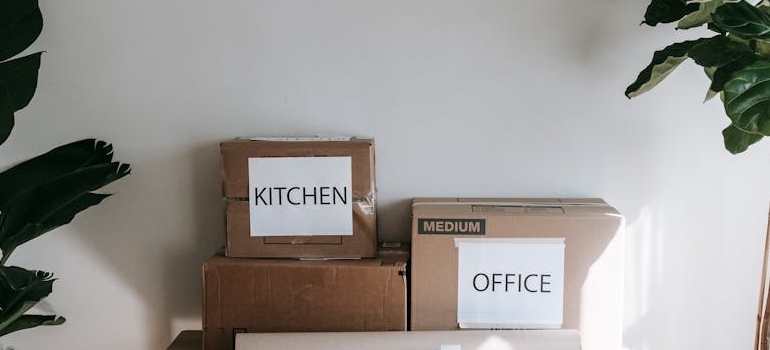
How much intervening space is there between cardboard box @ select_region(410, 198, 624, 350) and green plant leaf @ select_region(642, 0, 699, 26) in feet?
1.35

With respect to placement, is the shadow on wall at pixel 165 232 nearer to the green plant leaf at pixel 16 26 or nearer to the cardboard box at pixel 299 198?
the cardboard box at pixel 299 198

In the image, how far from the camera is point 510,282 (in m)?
1.55

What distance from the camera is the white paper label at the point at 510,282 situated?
1542 mm

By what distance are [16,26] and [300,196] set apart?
71cm

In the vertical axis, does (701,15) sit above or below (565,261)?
above

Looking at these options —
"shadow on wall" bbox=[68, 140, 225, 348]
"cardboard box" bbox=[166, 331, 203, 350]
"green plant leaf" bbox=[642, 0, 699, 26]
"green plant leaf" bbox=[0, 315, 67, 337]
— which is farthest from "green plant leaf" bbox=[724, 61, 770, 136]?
"green plant leaf" bbox=[0, 315, 67, 337]

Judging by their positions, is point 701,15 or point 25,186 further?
point 25,186

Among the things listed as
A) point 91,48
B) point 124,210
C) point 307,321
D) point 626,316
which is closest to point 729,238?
point 626,316

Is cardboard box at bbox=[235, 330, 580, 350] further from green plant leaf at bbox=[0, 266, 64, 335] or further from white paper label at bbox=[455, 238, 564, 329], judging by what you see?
green plant leaf at bbox=[0, 266, 64, 335]

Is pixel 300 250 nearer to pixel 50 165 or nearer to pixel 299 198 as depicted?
pixel 299 198

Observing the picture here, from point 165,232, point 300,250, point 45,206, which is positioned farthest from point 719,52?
point 45,206

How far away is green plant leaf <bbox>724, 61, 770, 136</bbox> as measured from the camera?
123cm

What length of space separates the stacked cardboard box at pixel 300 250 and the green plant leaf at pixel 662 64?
1.91 feet

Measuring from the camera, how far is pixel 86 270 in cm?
184
